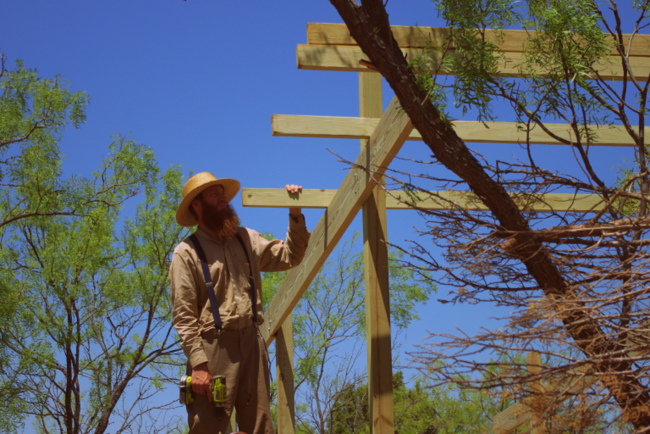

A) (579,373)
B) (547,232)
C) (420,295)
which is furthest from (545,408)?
(420,295)

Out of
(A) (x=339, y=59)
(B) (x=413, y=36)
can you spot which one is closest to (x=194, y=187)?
(A) (x=339, y=59)

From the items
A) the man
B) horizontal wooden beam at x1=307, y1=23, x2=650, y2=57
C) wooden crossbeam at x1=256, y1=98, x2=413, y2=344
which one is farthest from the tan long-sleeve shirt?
horizontal wooden beam at x1=307, y1=23, x2=650, y2=57

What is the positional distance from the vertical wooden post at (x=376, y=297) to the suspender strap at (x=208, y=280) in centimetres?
112

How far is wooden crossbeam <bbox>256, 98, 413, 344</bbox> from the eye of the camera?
4875 millimetres

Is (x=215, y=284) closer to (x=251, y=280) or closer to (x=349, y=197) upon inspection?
(x=251, y=280)

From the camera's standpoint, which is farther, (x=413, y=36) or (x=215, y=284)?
(x=413, y=36)

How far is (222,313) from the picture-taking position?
4328mm

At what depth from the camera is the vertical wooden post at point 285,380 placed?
8586 millimetres

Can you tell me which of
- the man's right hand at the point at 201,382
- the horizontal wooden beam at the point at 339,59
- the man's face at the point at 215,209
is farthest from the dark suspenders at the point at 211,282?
the horizontal wooden beam at the point at 339,59

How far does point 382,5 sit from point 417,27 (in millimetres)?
900

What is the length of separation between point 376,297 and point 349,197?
2.58ft

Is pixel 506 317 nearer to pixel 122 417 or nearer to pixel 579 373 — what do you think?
pixel 579 373

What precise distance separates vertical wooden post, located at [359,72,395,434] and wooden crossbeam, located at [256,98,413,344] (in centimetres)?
13

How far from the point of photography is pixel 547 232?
11.6 ft
